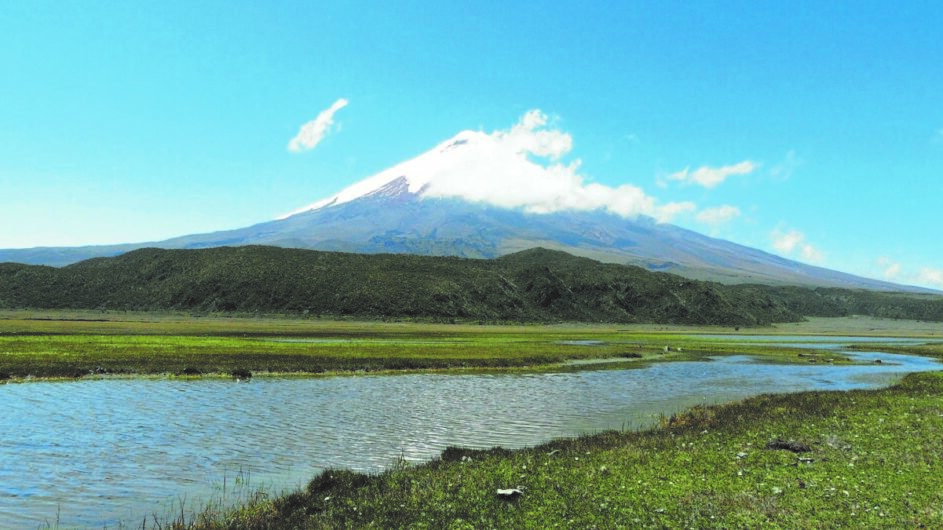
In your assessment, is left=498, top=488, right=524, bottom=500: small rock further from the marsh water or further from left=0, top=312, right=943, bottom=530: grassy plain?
the marsh water

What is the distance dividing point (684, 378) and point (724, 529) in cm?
4546

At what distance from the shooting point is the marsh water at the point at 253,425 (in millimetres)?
18656

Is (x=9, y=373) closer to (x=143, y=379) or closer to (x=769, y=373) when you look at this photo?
(x=143, y=379)

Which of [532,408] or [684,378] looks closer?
[532,408]

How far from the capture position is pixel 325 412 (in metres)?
33.3

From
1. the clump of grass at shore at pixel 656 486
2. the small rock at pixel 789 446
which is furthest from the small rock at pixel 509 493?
the small rock at pixel 789 446

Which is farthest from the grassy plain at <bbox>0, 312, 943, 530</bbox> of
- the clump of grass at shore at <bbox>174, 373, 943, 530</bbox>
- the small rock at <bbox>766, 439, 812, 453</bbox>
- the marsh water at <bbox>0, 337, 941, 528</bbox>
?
the marsh water at <bbox>0, 337, 941, 528</bbox>

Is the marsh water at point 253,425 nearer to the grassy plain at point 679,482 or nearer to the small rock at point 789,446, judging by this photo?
the grassy plain at point 679,482

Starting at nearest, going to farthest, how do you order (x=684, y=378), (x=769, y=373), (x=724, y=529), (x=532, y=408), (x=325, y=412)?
(x=724, y=529) < (x=325, y=412) < (x=532, y=408) < (x=684, y=378) < (x=769, y=373)

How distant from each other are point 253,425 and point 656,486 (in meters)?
19.5

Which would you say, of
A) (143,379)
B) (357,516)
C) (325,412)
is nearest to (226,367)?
(143,379)

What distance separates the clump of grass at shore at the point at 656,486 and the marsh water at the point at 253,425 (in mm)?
3410

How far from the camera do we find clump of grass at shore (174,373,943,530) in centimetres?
1475

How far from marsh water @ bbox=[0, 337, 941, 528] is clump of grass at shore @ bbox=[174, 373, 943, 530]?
11.2 feet
